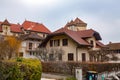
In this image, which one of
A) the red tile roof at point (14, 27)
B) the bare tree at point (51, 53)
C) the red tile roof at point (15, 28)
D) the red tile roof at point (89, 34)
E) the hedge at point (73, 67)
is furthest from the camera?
the red tile roof at point (15, 28)

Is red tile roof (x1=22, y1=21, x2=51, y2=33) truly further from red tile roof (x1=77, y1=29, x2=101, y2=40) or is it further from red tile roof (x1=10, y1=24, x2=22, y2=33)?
red tile roof (x1=77, y1=29, x2=101, y2=40)

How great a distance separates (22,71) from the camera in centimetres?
1597

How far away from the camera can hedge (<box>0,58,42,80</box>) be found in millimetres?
14664

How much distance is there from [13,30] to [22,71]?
48803 mm

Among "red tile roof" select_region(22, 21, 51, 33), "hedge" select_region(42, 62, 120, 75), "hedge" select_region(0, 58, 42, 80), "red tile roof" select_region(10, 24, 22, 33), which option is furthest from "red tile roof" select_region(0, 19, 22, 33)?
"hedge" select_region(0, 58, 42, 80)

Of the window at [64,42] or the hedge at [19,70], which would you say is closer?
the hedge at [19,70]

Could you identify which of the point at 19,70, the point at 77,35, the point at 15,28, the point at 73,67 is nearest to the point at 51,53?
the point at 77,35

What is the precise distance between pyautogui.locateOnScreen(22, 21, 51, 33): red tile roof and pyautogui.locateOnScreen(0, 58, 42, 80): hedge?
1991 inches

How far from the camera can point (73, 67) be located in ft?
89.3

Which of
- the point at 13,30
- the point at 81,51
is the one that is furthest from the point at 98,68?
the point at 13,30

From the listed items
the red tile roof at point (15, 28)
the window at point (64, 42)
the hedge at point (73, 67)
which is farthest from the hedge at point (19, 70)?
the red tile roof at point (15, 28)

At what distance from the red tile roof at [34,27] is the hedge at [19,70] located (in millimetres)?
50575

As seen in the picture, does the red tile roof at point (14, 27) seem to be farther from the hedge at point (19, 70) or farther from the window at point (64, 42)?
the hedge at point (19, 70)

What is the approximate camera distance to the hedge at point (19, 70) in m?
14.7
